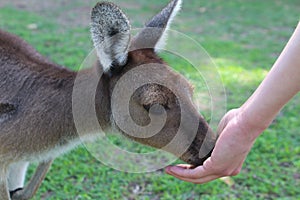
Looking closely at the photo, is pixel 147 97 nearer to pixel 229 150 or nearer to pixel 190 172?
pixel 190 172

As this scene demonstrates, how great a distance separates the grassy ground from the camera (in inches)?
123

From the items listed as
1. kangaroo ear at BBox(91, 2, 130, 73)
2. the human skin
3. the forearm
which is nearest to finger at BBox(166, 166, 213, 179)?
the human skin

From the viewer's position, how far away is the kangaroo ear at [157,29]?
7.91ft

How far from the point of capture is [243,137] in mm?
1800

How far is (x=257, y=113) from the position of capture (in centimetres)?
174

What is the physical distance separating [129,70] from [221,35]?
5.01m

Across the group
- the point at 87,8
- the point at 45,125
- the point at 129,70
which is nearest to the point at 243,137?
the point at 129,70

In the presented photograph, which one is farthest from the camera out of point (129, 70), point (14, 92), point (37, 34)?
point (37, 34)

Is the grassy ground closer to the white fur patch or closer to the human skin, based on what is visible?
the white fur patch

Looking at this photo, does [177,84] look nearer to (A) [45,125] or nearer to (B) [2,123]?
(A) [45,125]

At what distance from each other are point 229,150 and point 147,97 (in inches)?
20.1

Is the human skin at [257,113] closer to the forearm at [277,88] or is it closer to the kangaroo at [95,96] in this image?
the forearm at [277,88]

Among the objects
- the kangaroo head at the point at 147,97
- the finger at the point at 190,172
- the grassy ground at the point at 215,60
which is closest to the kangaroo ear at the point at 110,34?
the kangaroo head at the point at 147,97

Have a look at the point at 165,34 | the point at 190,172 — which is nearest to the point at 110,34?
the point at 165,34
